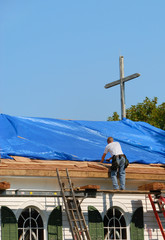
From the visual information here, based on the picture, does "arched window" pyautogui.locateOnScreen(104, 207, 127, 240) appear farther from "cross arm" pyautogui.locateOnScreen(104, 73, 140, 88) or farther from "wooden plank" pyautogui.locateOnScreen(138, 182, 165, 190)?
"cross arm" pyautogui.locateOnScreen(104, 73, 140, 88)

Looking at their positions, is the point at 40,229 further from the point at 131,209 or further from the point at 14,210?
the point at 131,209

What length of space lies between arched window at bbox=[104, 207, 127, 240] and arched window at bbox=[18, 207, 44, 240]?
2306mm

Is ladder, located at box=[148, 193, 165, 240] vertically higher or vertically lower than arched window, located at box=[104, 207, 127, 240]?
higher

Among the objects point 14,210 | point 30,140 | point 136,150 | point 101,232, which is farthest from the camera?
point 136,150

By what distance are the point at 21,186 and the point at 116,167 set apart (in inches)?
119

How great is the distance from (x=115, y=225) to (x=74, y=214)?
182cm

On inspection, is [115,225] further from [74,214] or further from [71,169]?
[71,169]

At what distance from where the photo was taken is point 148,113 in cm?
Answer: 3641

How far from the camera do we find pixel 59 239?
17.7 meters

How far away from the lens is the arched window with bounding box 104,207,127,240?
1898 cm

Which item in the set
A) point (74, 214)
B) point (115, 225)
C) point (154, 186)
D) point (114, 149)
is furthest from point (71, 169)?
point (154, 186)

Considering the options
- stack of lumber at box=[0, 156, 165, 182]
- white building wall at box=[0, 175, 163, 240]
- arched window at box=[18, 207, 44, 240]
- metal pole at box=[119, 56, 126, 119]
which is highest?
metal pole at box=[119, 56, 126, 119]

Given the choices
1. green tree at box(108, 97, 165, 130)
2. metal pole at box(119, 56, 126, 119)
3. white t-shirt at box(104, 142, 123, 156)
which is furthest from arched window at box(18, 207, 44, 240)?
green tree at box(108, 97, 165, 130)

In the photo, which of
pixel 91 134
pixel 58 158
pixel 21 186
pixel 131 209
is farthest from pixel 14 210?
pixel 91 134
